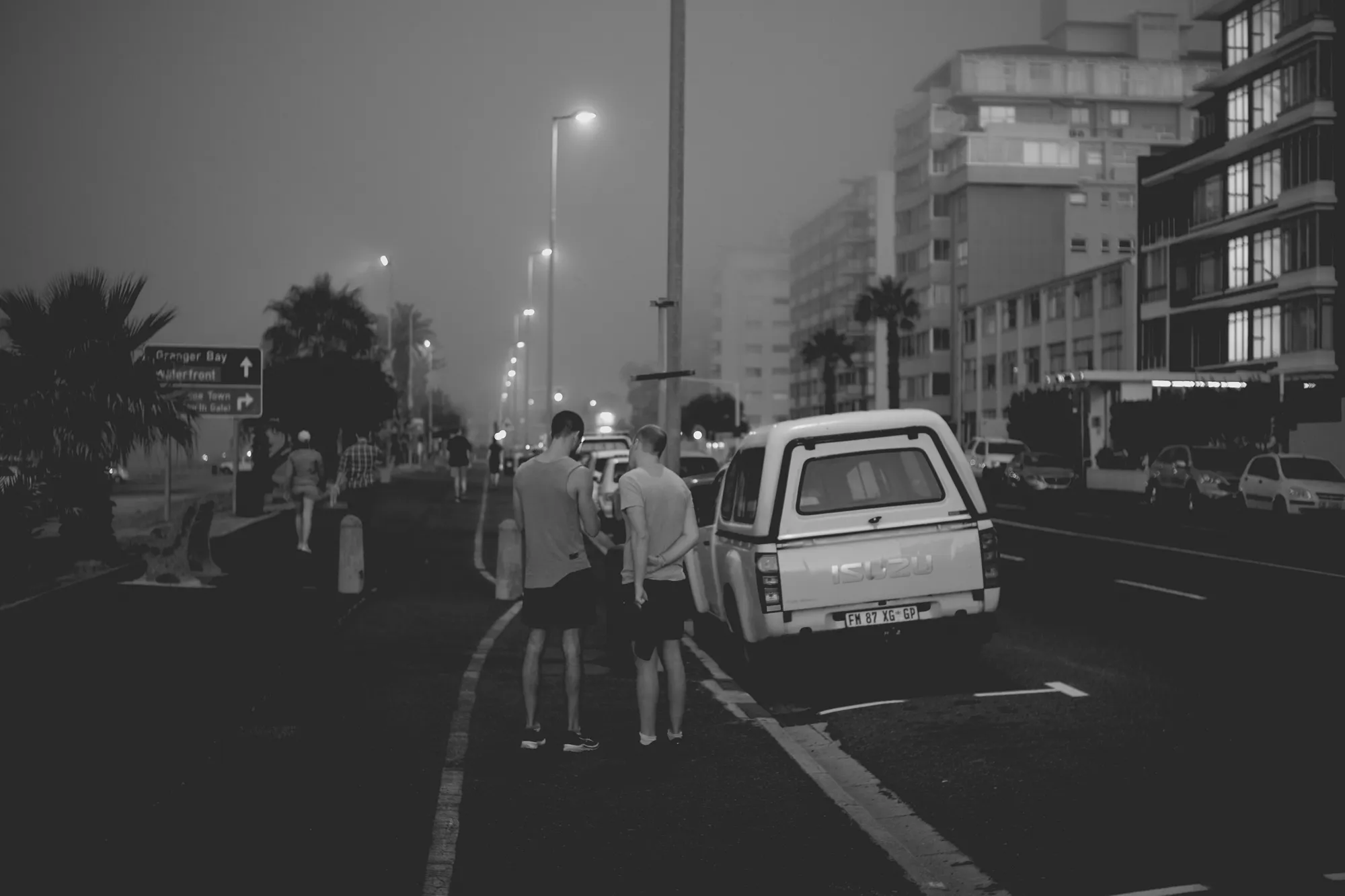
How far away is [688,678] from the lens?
1210 centimetres

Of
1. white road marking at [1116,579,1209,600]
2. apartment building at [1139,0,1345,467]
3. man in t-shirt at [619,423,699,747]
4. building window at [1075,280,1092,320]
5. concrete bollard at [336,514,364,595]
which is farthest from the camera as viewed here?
building window at [1075,280,1092,320]

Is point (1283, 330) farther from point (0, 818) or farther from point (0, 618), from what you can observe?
point (0, 818)

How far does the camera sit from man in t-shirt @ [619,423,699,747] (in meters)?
8.75

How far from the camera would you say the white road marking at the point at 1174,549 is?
1955cm

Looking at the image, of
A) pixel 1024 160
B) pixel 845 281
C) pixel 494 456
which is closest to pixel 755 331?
pixel 845 281

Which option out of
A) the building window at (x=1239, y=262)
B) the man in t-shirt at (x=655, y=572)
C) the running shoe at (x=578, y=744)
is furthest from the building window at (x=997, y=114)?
the running shoe at (x=578, y=744)

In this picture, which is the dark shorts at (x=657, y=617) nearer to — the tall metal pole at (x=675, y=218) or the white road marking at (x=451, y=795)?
the white road marking at (x=451, y=795)

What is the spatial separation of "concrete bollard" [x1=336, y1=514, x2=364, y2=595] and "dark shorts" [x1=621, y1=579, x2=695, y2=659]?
10206 mm

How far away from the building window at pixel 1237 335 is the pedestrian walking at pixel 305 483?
47389 mm

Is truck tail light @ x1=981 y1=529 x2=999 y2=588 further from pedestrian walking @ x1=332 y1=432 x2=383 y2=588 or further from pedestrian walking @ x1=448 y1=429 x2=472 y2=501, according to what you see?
pedestrian walking @ x1=448 y1=429 x2=472 y2=501

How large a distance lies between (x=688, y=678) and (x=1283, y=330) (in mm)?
53139

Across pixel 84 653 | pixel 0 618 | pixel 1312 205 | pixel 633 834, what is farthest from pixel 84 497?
pixel 1312 205

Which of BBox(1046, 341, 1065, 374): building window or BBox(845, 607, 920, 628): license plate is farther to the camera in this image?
BBox(1046, 341, 1065, 374): building window

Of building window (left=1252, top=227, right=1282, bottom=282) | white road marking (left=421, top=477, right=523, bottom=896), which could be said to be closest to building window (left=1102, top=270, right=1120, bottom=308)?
building window (left=1252, top=227, right=1282, bottom=282)
